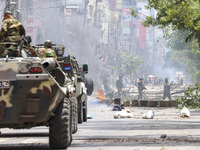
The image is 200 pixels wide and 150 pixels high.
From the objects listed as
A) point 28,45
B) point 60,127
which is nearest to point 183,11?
point 28,45

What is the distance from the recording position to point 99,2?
142 metres

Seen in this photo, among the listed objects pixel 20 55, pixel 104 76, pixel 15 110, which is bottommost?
pixel 104 76

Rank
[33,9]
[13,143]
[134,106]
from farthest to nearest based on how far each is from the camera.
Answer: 1. [33,9]
2. [134,106]
3. [13,143]

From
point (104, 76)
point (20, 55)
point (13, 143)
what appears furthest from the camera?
point (104, 76)

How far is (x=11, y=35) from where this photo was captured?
1062 centimetres

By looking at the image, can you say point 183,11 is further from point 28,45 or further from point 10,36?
point 10,36

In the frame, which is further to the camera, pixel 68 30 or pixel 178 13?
pixel 68 30

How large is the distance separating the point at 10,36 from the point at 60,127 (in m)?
1.92

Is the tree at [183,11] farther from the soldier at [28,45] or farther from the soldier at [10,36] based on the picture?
the soldier at [10,36]

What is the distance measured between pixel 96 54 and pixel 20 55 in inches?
3544

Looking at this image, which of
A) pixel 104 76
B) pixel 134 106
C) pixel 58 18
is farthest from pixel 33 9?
pixel 134 106

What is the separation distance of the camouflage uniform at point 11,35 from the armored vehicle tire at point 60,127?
1.31 meters

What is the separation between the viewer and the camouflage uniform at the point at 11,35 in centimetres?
1040

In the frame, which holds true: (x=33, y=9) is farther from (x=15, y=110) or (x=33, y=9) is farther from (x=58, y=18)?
(x=15, y=110)
